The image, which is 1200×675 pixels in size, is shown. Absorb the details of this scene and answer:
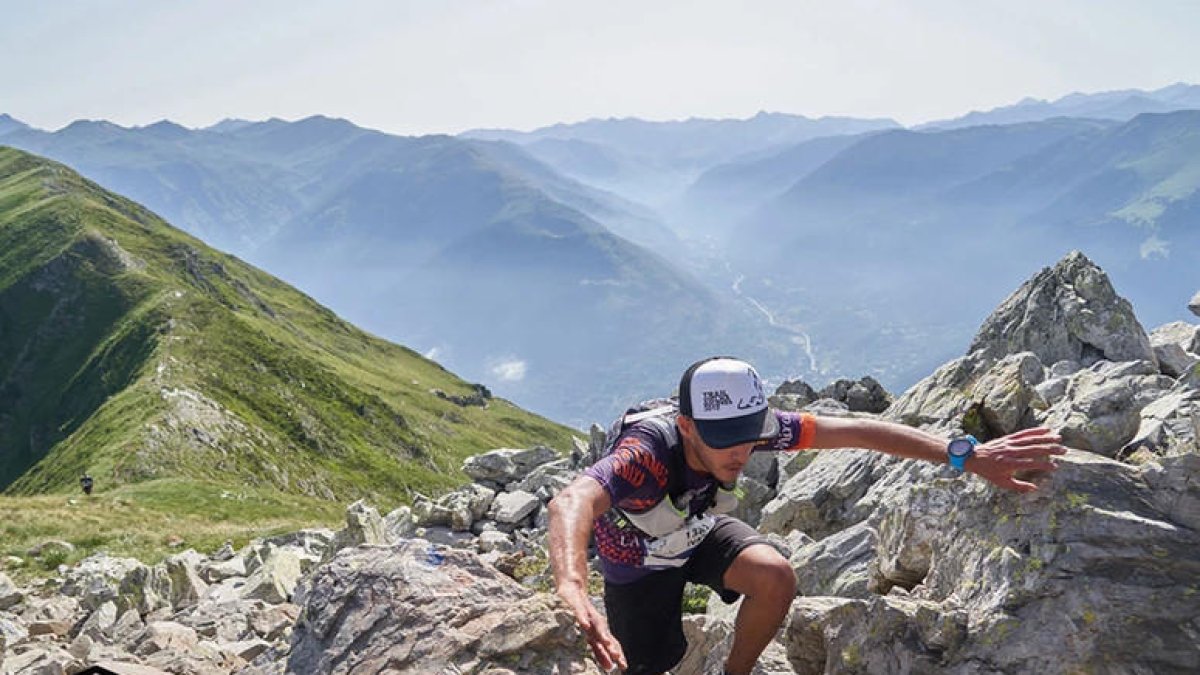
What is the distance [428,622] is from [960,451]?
5806mm

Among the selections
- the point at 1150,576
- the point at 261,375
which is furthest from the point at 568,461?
the point at 261,375

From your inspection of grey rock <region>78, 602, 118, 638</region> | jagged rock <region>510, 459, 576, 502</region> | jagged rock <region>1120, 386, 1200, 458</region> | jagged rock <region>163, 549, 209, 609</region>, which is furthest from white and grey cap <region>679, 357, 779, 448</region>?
jagged rock <region>510, 459, 576, 502</region>

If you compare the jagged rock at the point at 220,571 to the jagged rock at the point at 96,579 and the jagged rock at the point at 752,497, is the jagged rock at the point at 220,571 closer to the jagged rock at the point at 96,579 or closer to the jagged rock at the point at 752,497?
the jagged rock at the point at 96,579

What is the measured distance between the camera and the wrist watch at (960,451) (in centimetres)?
880

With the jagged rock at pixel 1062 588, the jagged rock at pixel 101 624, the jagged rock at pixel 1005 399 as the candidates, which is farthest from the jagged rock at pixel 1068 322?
the jagged rock at pixel 101 624

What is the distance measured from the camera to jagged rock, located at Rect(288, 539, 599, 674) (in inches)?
Answer: 298

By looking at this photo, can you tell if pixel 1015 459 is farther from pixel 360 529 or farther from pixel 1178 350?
pixel 360 529

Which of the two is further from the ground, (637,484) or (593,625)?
(637,484)

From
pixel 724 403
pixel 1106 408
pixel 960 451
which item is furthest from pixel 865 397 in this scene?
pixel 724 403

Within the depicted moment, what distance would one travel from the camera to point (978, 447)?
29.4 ft

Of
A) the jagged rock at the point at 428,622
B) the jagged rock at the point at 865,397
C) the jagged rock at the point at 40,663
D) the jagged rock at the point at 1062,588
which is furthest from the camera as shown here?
the jagged rock at the point at 865,397

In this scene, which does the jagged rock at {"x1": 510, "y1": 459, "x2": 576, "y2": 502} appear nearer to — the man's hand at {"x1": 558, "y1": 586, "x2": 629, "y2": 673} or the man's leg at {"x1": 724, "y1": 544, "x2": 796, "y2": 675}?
the man's leg at {"x1": 724, "y1": 544, "x2": 796, "y2": 675}

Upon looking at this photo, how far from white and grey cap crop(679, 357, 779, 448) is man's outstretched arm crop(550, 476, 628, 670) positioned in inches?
58.2

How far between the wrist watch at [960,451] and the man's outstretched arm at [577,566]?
162 inches
